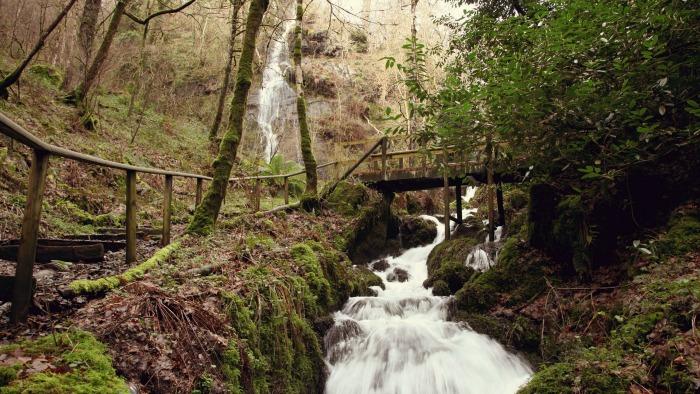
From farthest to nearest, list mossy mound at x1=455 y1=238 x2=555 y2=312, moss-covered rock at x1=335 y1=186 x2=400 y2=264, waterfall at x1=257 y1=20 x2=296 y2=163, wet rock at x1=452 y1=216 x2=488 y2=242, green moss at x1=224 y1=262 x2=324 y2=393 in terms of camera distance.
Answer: waterfall at x1=257 y1=20 x2=296 y2=163
wet rock at x1=452 y1=216 x2=488 y2=242
moss-covered rock at x1=335 y1=186 x2=400 y2=264
mossy mound at x1=455 y1=238 x2=555 y2=312
green moss at x1=224 y1=262 x2=324 y2=393

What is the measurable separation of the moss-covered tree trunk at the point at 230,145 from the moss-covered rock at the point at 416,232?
8.88 m

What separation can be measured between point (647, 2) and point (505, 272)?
4.83 metres

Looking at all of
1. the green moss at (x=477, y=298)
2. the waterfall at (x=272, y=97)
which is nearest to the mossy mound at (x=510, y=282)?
the green moss at (x=477, y=298)

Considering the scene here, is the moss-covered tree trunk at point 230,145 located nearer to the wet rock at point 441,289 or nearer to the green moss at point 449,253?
the wet rock at point 441,289

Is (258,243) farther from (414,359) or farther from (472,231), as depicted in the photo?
(472,231)

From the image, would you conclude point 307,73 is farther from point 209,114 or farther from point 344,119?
point 209,114

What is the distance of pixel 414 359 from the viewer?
5.94 metres

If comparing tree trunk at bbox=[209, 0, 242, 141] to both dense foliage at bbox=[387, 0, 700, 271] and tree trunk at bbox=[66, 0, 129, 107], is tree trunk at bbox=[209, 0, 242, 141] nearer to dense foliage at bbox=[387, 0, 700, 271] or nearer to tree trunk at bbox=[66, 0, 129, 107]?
tree trunk at bbox=[66, 0, 129, 107]

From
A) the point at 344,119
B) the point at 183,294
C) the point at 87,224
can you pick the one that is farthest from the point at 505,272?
the point at 344,119

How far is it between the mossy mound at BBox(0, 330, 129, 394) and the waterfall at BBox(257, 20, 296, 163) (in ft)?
69.6

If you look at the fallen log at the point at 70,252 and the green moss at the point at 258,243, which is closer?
the fallen log at the point at 70,252

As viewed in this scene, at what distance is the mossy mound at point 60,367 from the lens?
2.18 meters

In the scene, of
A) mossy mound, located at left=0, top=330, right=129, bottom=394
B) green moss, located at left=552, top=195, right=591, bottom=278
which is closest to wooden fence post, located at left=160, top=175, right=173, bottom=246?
mossy mound, located at left=0, top=330, right=129, bottom=394

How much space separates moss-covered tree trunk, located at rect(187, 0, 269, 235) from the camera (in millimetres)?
6770
